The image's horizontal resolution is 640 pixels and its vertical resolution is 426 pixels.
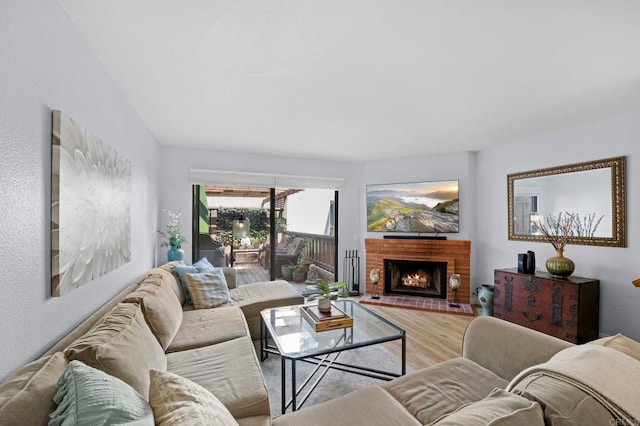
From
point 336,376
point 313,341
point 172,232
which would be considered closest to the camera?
point 313,341

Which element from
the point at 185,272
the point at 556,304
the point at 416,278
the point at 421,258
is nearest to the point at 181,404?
the point at 185,272

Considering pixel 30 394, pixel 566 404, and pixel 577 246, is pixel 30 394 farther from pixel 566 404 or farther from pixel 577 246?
pixel 577 246

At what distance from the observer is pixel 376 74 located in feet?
6.92

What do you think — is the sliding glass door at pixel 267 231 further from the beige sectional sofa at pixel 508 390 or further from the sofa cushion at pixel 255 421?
the beige sectional sofa at pixel 508 390

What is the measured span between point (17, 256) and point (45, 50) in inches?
36.0

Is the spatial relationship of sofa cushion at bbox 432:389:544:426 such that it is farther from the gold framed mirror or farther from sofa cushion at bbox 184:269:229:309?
the gold framed mirror

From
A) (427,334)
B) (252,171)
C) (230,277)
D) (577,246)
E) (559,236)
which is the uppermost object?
(252,171)

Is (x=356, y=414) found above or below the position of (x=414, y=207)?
below

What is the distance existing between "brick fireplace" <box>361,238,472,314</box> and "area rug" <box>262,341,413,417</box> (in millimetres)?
1671

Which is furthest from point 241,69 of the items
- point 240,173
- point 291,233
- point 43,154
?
point 291,233

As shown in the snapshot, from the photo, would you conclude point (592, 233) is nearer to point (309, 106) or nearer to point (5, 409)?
point (309, 106)

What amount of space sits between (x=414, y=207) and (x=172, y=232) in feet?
12.0

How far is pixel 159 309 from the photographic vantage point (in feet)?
6.34

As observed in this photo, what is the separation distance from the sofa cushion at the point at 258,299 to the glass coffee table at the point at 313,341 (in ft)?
0.62
